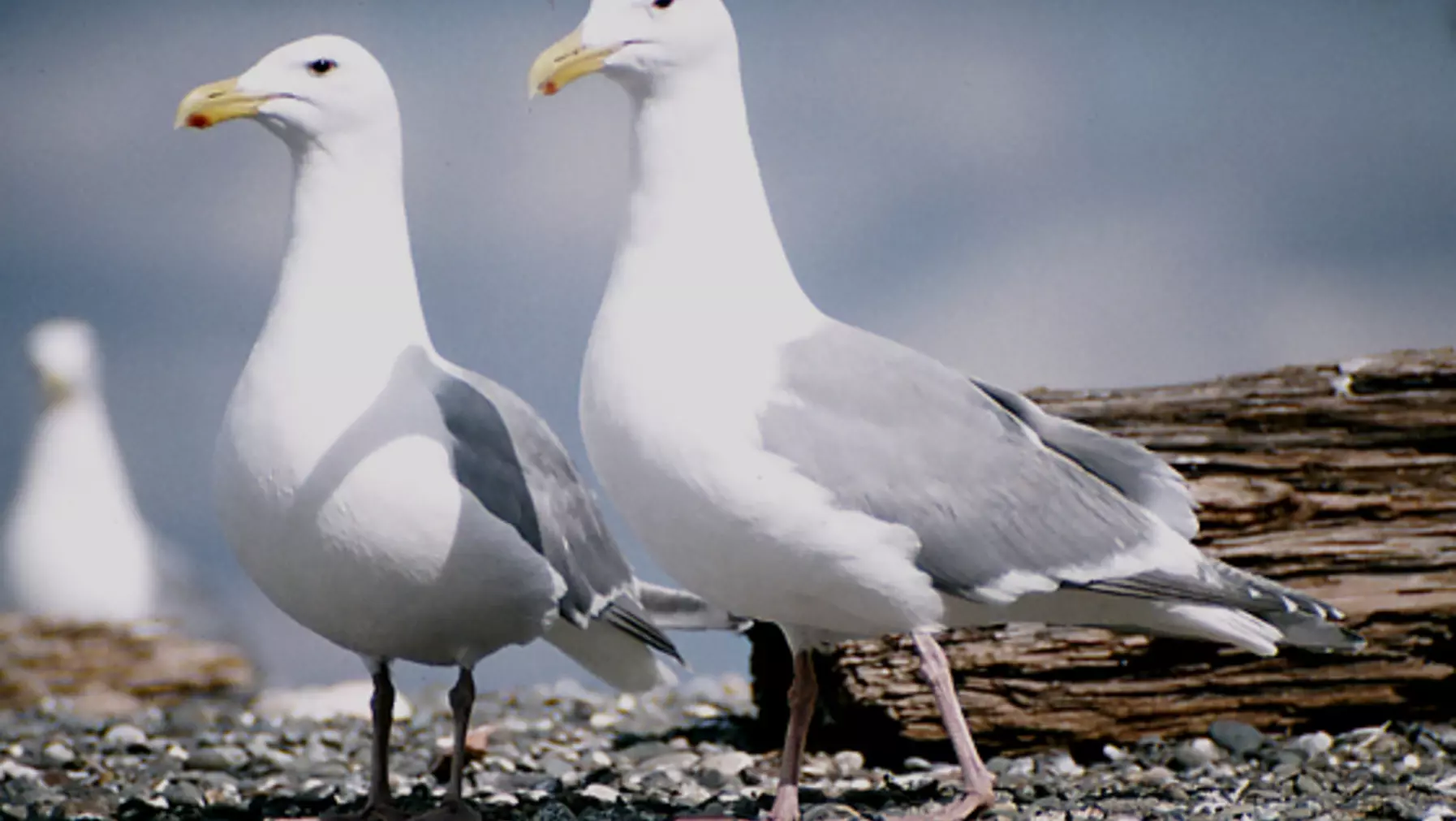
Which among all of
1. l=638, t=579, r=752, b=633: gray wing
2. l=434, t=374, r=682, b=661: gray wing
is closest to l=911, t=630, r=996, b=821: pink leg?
l=434, t=374, r=682, b=661: gray wing

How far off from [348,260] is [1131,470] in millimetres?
1716

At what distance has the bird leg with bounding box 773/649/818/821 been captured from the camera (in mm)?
3186

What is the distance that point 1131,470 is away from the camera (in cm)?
343

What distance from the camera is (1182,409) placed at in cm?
414

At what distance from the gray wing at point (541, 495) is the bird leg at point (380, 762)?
461 mm

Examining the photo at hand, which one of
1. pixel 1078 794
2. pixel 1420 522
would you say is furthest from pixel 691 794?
pixel 1420 522

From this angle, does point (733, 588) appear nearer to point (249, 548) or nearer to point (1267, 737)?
point (249, 548)

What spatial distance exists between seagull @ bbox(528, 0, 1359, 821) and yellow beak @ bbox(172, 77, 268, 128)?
76 cm

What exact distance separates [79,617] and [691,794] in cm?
316

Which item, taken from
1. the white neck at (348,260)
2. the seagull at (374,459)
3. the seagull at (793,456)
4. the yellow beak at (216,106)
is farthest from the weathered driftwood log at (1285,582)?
the yellow beak at (216,106)

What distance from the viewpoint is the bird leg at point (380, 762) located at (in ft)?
11.4

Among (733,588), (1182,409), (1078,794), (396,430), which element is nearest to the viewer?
(733,588)

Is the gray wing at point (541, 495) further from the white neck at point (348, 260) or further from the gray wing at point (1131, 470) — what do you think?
the gray wing at point (1131, 470)

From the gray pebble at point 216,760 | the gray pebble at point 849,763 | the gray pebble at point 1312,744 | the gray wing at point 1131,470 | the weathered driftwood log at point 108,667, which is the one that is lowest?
the gray pebble at point 216,760
